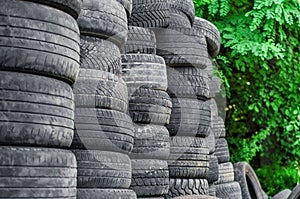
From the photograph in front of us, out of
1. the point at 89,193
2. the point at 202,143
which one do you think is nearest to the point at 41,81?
the point at 89,193

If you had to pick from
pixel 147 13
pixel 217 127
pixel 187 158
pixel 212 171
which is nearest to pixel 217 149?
pixel 217 127

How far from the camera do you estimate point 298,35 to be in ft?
34.3

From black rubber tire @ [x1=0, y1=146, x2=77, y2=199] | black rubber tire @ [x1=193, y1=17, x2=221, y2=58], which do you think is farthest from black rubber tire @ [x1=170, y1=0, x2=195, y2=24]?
black rubber tire @ [x1=0, y1=146, x2=77, y2=199]

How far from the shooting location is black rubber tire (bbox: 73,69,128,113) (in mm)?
3389

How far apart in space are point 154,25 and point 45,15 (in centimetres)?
196

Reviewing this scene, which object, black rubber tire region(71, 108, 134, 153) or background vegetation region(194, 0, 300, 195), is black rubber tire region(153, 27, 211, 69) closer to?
black rubber tire region(71, 108, 134, 153)

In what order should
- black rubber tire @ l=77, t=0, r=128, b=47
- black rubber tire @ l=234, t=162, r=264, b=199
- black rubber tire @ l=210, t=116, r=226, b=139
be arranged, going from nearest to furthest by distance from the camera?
black rubber tire @ l=77, t=0, r=128, b=47
black rubber tire @ l=210, t=116, r=226, b=139
black rubber tire @ l=234, t=162, r=264, b=199

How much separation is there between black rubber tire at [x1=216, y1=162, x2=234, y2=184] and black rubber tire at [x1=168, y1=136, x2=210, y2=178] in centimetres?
107

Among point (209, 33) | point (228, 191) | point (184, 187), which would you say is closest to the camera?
point (184, 187)

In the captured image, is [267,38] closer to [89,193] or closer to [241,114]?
[241,114]

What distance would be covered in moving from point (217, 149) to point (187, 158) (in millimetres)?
1421

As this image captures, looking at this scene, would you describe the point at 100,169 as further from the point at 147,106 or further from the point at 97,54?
the point at 147,106

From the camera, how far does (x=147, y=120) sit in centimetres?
414

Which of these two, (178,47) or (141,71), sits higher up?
(178,47)
